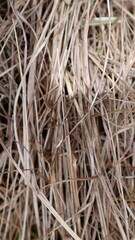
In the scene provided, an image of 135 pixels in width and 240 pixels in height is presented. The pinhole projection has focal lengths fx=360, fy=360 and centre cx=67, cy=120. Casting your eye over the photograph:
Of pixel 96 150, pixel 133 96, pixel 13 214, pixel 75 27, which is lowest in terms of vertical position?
pixel 13 214

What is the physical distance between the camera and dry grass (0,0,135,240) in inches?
37.7

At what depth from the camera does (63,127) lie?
0.97 meters

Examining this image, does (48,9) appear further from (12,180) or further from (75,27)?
(12,180)

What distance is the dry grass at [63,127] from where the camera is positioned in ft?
3.14

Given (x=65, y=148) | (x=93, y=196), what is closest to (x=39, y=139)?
(x=65, y=148)

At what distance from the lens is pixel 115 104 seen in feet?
3.26

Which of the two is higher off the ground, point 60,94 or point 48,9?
point 48,9

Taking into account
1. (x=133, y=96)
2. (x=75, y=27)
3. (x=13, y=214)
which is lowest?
(x=13, y=214)

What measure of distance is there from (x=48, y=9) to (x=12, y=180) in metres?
0.49

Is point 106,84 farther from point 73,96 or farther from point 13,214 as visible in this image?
point 13,214

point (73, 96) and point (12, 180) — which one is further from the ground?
point (73, 96)

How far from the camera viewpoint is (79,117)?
981 mm

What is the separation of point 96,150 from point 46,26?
14.6 inches

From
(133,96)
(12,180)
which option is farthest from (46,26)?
(12,180)
